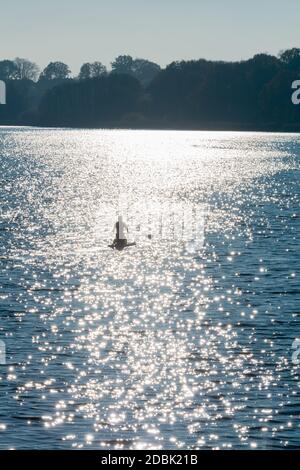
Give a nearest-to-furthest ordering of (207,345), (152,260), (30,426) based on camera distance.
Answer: (30,426), (207,345), (152,260)

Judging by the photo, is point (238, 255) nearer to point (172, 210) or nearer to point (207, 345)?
point (207, 345)

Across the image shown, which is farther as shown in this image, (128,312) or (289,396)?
(128,312)

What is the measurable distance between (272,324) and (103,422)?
57.1 feet

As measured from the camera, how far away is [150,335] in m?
49.4

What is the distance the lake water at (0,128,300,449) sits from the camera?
3588 centimetres

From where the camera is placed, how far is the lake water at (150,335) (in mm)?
35875

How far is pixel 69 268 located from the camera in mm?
71188
